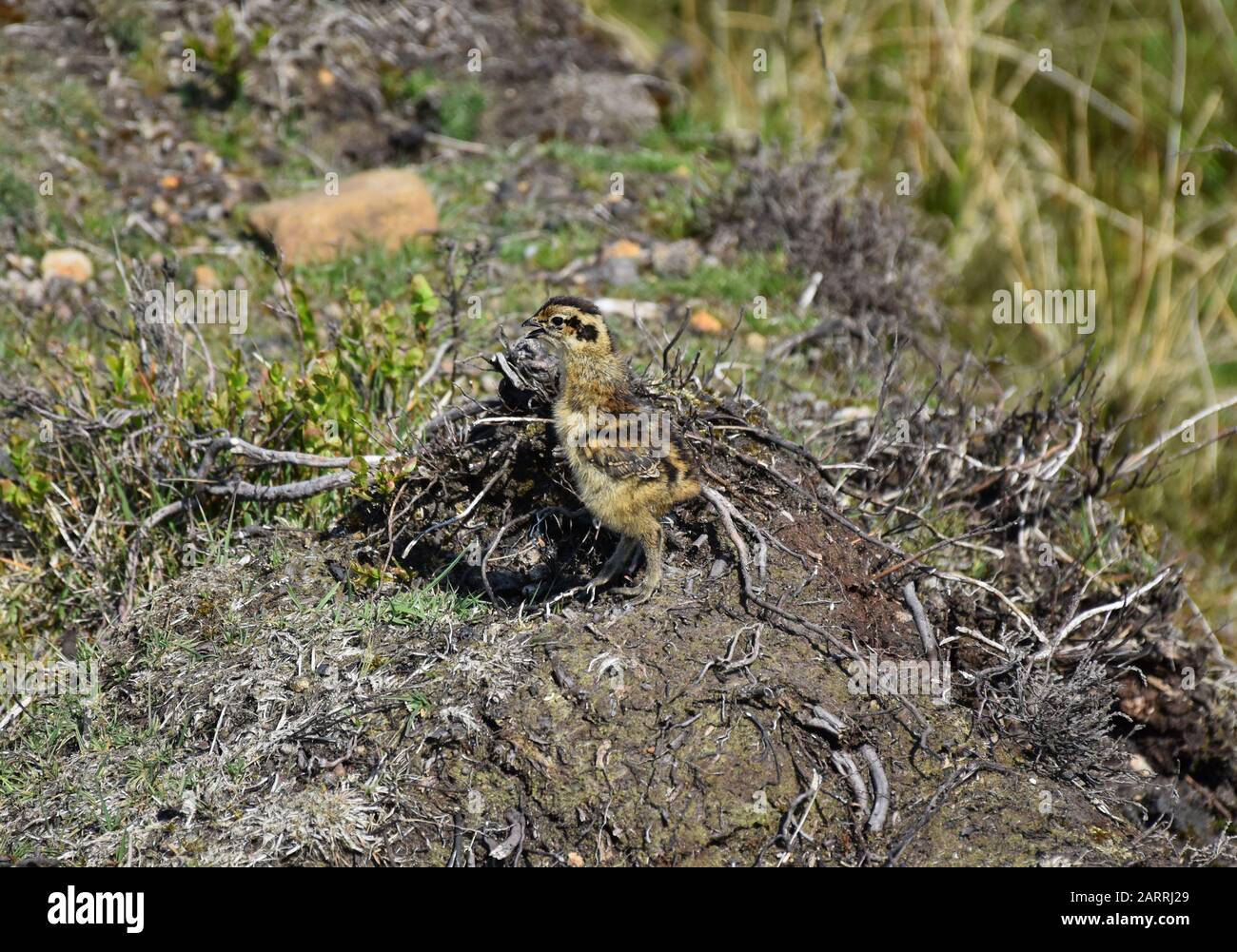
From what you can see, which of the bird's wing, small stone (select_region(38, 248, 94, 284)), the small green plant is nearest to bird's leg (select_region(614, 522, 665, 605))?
the bird's wing

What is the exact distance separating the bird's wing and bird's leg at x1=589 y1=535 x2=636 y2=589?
41 cm

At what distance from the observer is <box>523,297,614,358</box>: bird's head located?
4.88 metres

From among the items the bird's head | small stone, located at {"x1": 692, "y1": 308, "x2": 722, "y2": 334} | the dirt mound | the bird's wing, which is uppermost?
the bird's head

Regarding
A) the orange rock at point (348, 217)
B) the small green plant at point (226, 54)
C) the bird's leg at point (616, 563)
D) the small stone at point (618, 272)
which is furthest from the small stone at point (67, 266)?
the bird's leg at point (616, 563)

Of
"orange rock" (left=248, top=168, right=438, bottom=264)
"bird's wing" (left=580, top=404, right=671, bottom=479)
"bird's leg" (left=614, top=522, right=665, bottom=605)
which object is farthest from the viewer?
"orange rock" (left=248, top=168, right=438, bottom=264)

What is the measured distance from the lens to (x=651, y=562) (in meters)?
4.88

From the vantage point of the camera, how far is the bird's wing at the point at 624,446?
4.70 metres

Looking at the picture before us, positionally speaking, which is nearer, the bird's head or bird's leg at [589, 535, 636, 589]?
the bird's head

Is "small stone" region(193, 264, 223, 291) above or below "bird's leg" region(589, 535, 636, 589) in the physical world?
below

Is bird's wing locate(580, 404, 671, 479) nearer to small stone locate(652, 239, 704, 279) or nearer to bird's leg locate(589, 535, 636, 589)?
bird's leg locate(589, 535, 636, 589)

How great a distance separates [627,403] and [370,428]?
1.68 meters

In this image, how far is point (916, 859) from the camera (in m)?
4.34

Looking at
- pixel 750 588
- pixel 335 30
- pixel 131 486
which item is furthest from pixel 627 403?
pixel 335 30

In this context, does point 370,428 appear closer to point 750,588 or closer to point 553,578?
point 553,578
